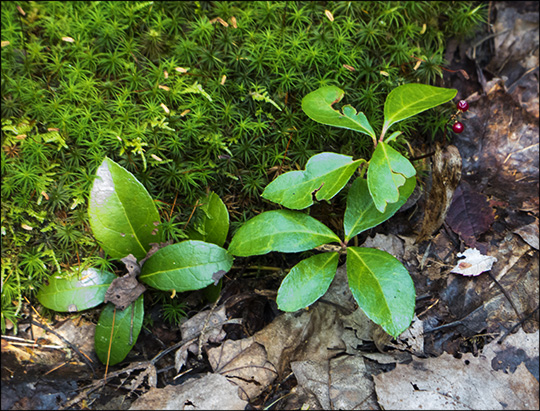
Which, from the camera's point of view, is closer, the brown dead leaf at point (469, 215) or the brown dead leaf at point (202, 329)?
the brown dead leaf at point (202, 329)

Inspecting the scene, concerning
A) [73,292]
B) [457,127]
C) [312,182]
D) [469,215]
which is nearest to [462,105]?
[457,127]

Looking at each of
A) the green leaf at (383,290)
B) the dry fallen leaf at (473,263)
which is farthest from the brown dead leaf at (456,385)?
the dry fallen leaf at (473,263)

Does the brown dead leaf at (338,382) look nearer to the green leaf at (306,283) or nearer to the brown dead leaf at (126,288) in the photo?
the green leaf at (306,283)


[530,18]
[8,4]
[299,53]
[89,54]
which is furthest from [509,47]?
[8,4]

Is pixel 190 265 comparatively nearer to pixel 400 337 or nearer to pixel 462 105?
pixel 400 337

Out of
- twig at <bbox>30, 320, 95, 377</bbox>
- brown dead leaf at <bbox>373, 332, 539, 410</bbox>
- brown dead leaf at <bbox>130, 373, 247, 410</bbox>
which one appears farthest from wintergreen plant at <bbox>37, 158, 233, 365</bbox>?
brown dead leaf at <bbox>373, 332, 539, 410</bbox>

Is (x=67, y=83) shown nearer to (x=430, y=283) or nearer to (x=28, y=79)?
(x=28, y=79)

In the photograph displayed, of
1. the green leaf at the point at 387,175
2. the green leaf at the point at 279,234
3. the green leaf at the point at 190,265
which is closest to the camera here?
the green leaf at the point at 387,175

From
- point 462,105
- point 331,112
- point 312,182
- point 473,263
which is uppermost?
point 331,112

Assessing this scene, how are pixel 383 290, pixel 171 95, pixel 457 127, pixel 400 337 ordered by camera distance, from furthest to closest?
pixel 457 127 → pixel 171 95 → pixel 400 337 → pixel 383 290
